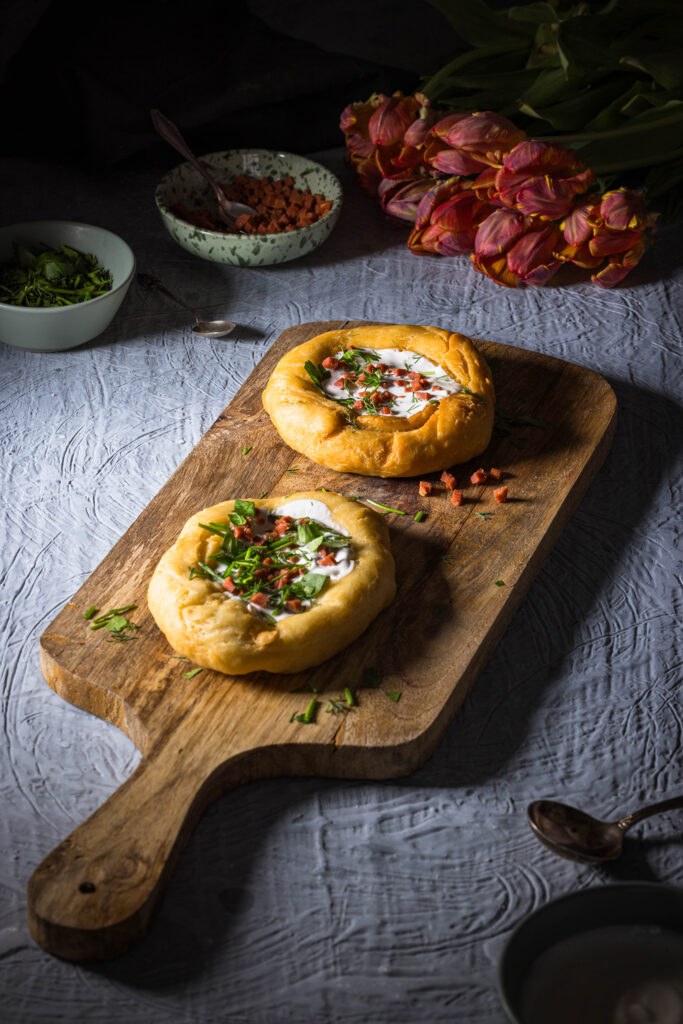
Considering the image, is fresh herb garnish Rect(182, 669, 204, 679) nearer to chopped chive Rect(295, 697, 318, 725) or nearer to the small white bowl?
chopped chive Rect(295, 697, 318, 725)

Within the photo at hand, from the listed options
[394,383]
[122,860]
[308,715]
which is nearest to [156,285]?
[394,383]

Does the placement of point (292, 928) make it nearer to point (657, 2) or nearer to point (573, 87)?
point (573, 87)

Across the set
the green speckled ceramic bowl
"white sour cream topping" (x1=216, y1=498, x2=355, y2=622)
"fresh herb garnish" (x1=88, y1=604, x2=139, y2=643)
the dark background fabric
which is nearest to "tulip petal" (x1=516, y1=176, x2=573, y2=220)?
the green speckled ceramic bowl

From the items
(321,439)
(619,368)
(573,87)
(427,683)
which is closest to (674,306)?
(619,368)

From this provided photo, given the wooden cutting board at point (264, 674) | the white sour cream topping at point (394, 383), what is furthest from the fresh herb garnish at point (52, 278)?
the white sour cream topping at point (394, 383)

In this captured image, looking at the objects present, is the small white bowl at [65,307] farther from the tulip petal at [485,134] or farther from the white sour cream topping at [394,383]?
the tulip petal at [485,134]
